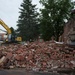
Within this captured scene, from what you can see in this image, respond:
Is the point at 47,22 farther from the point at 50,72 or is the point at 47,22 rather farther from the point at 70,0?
the point at 50,72

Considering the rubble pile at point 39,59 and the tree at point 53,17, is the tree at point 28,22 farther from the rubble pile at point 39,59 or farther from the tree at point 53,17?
the rubble pile at point 39,59

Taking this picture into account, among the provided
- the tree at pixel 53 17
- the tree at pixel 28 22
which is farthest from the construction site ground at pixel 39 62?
the tree at pixel 28 22

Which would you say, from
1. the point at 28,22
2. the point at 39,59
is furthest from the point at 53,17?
the point at 39,59

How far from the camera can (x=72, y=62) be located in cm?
1488

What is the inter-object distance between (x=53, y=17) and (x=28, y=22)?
9.95 m

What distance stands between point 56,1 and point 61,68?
3576cm

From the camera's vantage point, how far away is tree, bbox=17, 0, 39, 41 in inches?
2131

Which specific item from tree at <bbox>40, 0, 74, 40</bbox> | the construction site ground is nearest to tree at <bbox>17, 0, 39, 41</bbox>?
tree at <bbox>40, 0, 74, 40</bbox>

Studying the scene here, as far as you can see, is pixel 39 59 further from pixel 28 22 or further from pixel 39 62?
pixel 28 22

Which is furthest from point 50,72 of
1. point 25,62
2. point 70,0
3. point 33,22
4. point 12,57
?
point 33,22

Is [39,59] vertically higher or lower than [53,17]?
lower

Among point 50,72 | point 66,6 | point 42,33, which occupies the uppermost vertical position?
point 66,6

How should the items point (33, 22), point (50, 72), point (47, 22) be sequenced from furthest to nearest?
point (33, 22)
point (47, 22)
point (50, 72)

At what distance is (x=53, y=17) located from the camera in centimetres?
4678
